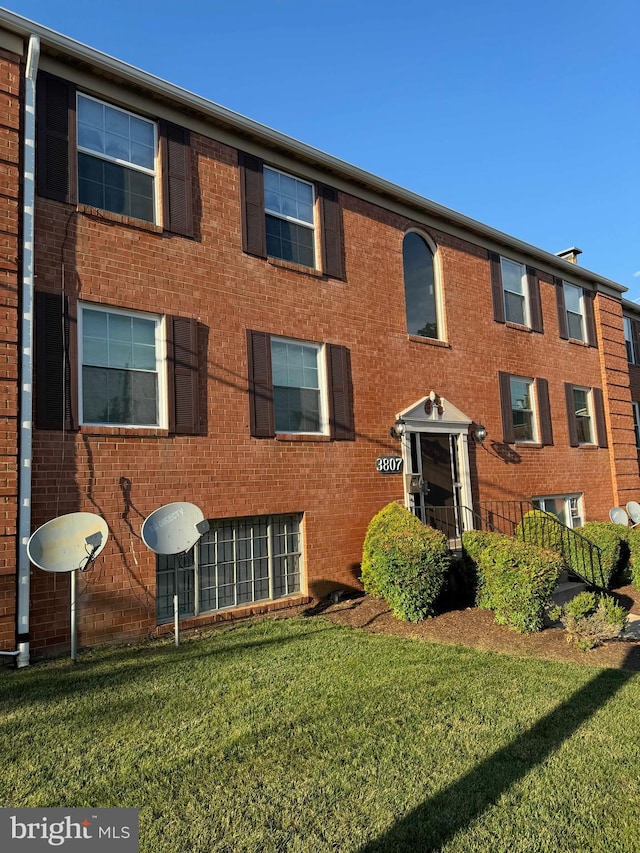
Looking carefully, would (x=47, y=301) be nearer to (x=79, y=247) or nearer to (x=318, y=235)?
(x=79, y=247)

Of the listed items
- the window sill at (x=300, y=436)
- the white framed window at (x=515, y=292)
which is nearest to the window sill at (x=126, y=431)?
the window sill at (x=300, y=436)

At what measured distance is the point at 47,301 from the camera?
6.63 m

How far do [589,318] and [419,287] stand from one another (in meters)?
6.41

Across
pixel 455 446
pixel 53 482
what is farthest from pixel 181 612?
pixel 455 446

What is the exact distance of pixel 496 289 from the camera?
12469 mm

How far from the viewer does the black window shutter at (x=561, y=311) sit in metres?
14.0

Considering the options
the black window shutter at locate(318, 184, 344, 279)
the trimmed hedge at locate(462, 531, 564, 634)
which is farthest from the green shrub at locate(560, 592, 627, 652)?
the black window shutter at locate(318, 184, 344, 279)

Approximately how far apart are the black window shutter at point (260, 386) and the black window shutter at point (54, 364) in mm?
2435

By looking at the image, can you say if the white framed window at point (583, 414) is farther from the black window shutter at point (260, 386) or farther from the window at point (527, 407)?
the black window shutter at point (260, 386)

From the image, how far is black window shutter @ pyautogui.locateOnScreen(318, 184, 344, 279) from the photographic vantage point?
9.57 meters

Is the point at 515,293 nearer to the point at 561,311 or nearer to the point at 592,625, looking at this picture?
the point at 561,311

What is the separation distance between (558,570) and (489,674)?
7.76 ft

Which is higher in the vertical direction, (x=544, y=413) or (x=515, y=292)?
(x=515, y=292)


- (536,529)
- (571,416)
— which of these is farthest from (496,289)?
(536,529)
